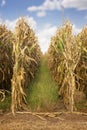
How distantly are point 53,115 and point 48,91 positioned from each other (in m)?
3.19

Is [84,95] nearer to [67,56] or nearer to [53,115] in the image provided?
[67,56]

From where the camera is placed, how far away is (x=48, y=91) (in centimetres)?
1365

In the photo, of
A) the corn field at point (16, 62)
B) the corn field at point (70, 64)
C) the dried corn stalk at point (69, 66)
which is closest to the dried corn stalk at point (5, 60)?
→ the corn field at point (16, 62)

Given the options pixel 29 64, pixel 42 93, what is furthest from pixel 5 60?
pixel 42 93

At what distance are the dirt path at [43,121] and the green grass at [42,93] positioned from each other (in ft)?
4.33

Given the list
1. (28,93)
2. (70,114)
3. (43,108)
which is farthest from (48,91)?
(70,114)

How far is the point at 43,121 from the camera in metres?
9.88

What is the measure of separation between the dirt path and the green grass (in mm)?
1320

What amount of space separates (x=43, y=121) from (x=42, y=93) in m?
3.61

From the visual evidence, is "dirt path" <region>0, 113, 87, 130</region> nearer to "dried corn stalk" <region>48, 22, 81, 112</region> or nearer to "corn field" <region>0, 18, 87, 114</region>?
"corn field" <region>0, 18, 87, 114</region>

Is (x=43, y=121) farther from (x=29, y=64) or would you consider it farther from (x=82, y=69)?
(x=82, y=69)

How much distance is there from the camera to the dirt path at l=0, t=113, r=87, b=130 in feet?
30.2

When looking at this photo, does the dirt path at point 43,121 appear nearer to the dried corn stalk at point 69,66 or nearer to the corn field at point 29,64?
the corn field at point 29,64

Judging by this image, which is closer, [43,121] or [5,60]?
[43,121]
